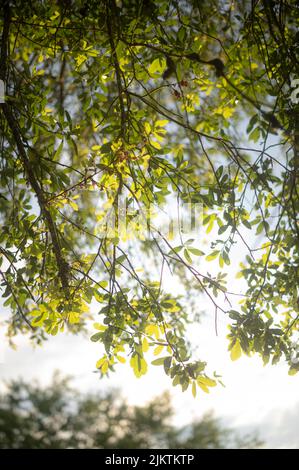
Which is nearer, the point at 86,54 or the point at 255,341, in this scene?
the point at 255,341

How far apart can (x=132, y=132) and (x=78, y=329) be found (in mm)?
2363

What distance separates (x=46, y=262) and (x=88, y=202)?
211cm

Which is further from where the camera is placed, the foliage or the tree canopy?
the foliage

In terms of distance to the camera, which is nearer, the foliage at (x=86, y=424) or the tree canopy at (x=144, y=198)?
the tree canopy at (x=144, y=198)

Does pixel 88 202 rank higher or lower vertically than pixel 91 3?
higher

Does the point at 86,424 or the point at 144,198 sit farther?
the point at 86,424

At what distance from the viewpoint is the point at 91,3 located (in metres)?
2.26

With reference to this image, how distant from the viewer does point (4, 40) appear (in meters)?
A: 2.24

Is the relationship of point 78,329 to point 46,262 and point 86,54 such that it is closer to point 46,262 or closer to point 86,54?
point 46,262
